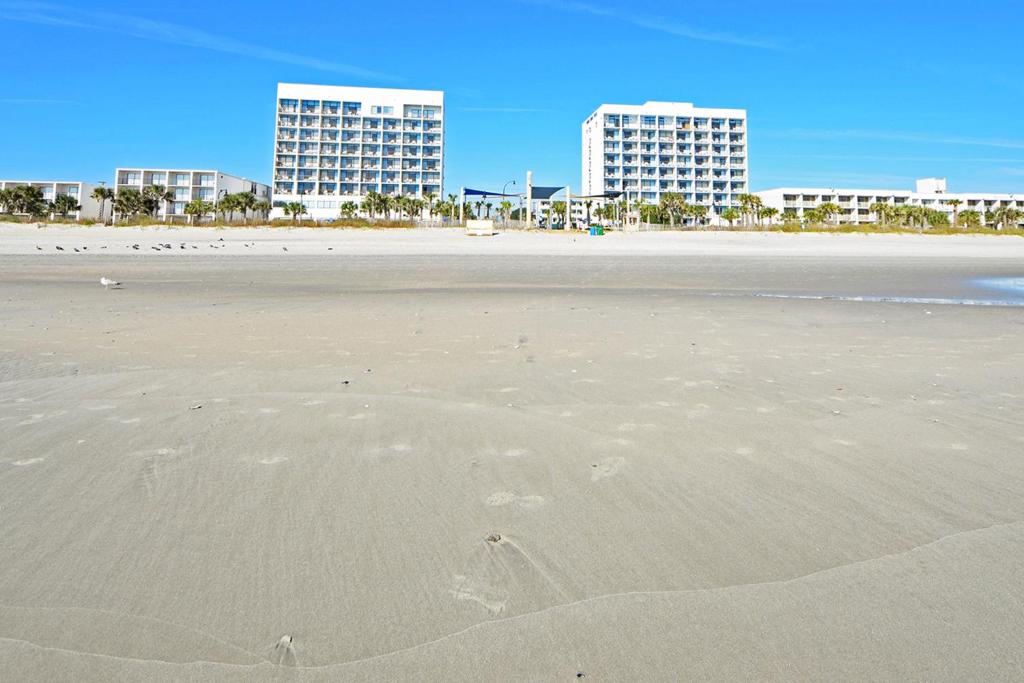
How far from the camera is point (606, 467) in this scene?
2.79m

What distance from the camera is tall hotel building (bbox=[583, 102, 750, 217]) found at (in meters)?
116

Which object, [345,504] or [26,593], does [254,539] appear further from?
[26,593]

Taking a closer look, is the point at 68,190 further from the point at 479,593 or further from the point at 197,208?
the point at 479,593

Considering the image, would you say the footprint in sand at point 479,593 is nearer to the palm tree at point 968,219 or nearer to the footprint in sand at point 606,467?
the footprint in sand at point 606,467

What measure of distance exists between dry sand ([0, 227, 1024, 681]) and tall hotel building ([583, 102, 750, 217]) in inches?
4612

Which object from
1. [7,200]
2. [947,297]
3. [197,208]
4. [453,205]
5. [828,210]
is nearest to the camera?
[947,297]

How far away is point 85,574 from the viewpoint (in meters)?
1.83

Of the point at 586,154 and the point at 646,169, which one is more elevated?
the point at 586,154

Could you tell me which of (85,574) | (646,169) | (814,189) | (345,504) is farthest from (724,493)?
(814,189)

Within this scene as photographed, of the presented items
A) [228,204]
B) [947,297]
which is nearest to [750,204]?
[228,204]

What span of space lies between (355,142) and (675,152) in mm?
62842

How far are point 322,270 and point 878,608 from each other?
57.1ft

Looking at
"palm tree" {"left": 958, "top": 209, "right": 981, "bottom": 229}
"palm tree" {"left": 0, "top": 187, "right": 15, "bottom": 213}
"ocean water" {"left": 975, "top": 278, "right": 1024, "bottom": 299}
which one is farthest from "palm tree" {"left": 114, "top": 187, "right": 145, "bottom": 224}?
"palm tree" {"left": 958, "top": 209, "right": 981, "bottom": 229}

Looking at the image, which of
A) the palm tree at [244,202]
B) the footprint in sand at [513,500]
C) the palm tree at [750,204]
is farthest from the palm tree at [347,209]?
the footprint in sand at [513,500]
